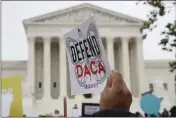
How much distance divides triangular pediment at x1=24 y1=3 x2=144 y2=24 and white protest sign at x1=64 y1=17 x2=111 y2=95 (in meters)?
46.2

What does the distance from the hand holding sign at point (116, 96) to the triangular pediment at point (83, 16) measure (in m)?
48.5

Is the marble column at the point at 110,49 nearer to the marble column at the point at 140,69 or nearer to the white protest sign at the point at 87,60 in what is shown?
the marble column at the point at 140,69

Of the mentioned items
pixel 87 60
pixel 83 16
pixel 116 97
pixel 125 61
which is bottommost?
pixel 116 97

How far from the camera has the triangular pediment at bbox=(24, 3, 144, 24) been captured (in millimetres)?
51312

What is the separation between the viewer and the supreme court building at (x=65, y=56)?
2003 inches

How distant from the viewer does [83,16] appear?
52.1 meters

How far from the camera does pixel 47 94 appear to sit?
163 ft

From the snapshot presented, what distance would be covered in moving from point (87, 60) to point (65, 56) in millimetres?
47324

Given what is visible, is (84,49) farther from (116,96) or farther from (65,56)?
(65,56)

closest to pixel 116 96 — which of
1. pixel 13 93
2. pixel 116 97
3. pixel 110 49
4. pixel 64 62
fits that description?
pixel 116 97

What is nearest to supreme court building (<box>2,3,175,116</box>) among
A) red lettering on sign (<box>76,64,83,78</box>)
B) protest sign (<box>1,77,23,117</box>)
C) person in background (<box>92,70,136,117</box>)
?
protest sign (<box>1,77,23,117</box>)

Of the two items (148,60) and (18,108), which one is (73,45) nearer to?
(18,108)

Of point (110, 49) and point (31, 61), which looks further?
point (110, 49)

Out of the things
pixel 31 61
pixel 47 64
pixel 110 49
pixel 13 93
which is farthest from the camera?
pixel 110 49
